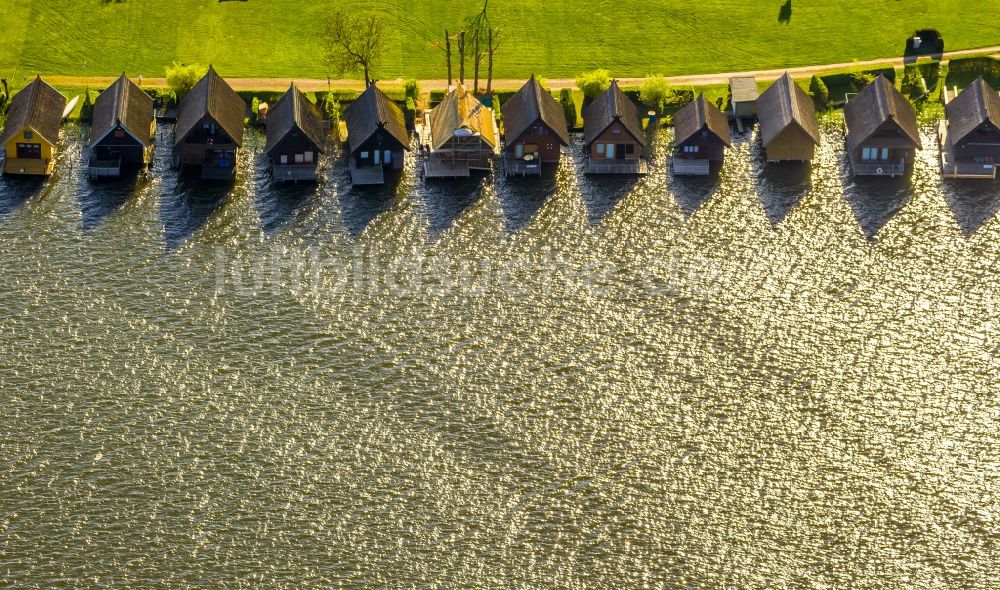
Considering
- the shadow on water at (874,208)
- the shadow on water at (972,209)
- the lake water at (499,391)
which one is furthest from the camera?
the shadow on water at (972,209)

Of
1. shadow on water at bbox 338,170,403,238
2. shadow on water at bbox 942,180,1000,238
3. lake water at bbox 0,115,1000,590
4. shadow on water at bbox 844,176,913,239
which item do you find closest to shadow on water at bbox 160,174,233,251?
lake water at bbox 0,115,1000,590

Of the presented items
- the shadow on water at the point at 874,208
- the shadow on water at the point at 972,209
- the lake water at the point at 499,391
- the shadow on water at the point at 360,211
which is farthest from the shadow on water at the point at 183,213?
the shadow on water at the point at 972,209

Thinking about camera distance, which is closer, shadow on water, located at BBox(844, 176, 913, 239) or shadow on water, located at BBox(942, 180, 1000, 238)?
shadow on water, located at BBox(844, 176, 913, 239)

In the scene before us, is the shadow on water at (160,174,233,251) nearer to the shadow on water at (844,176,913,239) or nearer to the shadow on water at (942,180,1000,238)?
the shadow on water at (844,176,913,239)

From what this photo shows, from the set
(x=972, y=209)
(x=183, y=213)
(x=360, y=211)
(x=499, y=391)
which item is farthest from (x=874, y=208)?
(x=183, y=213)

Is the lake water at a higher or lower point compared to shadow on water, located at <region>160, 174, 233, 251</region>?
lower

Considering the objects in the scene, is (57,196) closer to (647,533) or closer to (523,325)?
(523,325)

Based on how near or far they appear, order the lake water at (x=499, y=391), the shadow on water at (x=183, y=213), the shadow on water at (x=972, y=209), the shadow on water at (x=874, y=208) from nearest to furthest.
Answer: the lake water at (x=499, y=391) → the shadow on water at (x=183, y=213) → the shadow on water at (x=874, y=208) → the shadow on water at (x=972, y=209)

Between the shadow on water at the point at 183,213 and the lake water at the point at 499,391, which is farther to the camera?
the shadow on water at the point at 183,213

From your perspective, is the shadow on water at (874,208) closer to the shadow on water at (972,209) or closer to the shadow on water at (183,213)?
the shadow on water at (972,209)
